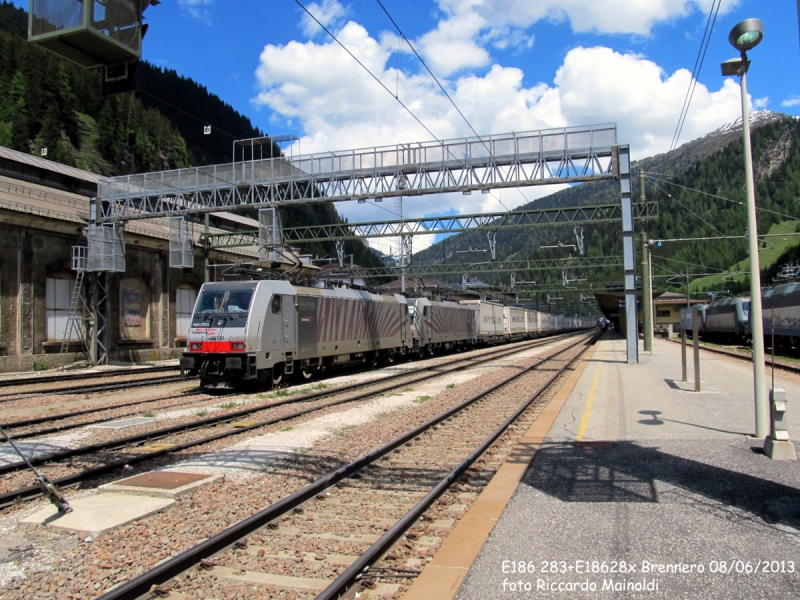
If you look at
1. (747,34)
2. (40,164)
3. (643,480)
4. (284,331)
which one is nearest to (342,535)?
(643,480)

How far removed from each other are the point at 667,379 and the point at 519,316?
131 ft

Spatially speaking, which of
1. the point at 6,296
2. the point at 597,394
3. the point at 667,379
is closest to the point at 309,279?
the point at 597,394

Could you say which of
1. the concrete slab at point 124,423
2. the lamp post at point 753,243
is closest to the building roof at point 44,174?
the concrete slab at point 124,423

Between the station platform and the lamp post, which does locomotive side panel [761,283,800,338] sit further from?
the lamp post

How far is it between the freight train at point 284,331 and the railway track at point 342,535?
763 centimetres

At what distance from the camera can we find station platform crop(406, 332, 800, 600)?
406cm

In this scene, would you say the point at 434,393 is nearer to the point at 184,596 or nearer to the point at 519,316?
the point at 184,596

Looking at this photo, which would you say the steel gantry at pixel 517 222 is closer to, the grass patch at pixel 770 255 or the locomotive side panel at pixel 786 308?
the locomotive side panel at pixel 786 308

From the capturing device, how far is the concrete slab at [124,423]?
1080 centimetres

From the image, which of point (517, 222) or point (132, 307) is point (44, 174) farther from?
point (517, 222)

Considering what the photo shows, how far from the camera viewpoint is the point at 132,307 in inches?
1176

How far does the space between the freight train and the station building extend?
11918 millimetres

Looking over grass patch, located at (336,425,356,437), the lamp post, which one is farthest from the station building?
the lamp post

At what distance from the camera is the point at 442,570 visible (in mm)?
4336
